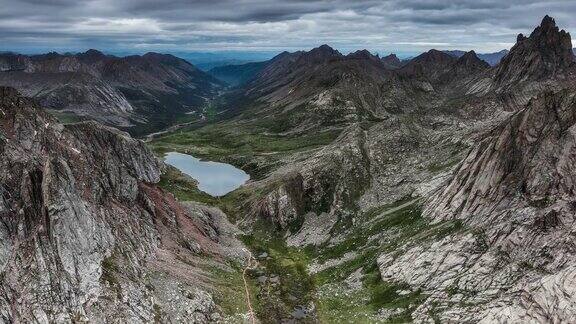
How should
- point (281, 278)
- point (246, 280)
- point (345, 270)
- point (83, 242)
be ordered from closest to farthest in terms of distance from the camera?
point (83, 242)
point (246, 280)
point (281, 278)
point (345, 270)

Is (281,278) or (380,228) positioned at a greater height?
(380,228)

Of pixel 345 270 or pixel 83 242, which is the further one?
pixel 345 270

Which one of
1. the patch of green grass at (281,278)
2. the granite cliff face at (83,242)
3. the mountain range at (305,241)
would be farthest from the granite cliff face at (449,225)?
the granite cliff face at (83,242)

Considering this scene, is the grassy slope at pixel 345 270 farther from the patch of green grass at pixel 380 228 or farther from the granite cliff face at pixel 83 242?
the granite cliff face at pixel 83 242

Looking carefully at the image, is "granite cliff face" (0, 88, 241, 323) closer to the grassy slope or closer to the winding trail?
the winding trail

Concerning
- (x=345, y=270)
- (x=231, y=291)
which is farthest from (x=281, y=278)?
(x=345, y=270)

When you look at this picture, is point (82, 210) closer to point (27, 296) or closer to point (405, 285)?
point (27, 296)

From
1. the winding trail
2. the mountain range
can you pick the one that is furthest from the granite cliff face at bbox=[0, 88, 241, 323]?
the winding trail

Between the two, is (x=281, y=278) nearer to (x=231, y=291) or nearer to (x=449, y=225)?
(x=231, y=291)
